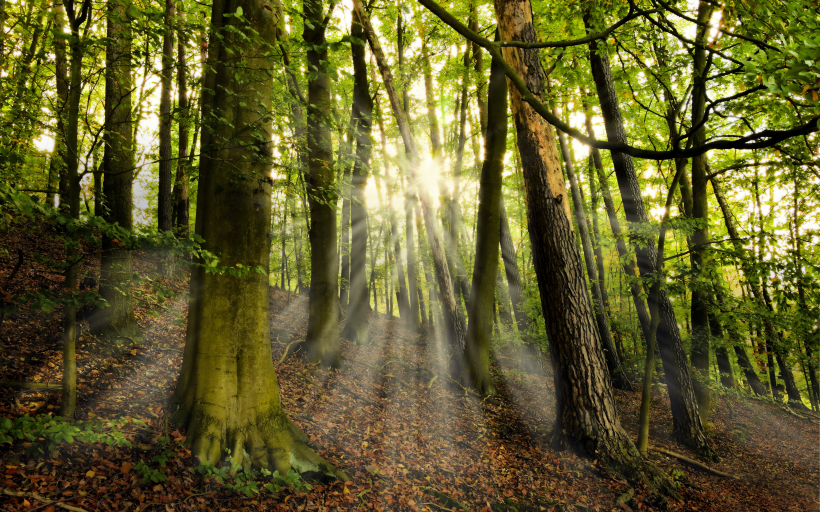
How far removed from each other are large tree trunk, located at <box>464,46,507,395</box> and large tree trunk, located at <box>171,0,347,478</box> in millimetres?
A: 3905

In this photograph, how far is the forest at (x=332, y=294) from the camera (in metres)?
2.80

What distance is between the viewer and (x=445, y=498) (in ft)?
13.6

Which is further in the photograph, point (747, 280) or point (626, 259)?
point (626, 259)

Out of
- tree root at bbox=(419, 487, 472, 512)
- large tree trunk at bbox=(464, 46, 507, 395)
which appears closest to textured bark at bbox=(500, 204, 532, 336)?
large tree trunk at bbox=(464, 46, 507, 395)

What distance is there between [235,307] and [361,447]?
2.65 m

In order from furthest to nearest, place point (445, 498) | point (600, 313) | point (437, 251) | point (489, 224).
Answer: point (600, 313), point (437, 251), point (489, 224), point (445, 498)

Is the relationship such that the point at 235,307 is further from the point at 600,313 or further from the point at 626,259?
the point at 600,313

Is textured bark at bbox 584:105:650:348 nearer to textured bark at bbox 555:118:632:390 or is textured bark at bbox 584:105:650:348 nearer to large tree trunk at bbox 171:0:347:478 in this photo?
textured bark at bbox 555:118:632:390

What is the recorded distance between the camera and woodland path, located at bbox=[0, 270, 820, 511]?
3.00m

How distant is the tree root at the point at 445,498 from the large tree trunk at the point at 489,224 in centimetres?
300

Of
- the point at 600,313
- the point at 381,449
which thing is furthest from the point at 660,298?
the point at 381,449

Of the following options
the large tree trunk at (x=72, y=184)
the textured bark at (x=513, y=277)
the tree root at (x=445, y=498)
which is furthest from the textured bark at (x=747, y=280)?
the large tree trunk at (x=72, y=184)

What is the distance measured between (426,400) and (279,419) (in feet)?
12.2

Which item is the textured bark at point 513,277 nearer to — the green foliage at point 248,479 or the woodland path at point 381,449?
the woodland path at point 381,449
